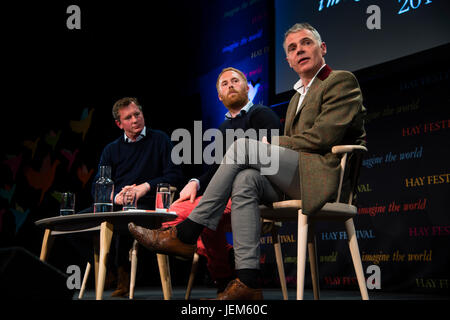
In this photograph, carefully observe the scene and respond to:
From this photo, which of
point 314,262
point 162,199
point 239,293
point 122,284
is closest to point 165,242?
point 239,293

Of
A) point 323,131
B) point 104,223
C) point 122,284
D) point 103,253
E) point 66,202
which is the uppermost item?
point 323,131

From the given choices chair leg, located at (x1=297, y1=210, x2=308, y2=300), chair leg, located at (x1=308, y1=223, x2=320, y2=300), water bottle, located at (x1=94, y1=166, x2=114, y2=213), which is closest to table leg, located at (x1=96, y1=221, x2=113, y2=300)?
water bottle, located at (x1=94, y1=166, x2=114, y2=213)

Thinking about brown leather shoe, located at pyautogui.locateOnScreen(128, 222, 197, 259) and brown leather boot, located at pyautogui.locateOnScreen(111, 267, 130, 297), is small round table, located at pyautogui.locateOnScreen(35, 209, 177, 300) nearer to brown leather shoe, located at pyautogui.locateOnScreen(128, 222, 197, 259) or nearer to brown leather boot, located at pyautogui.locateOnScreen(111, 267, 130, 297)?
brown leather shoe, located at pyautogui.locateOnScreen(128, 222, 197, 259)

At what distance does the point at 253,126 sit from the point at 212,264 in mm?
821

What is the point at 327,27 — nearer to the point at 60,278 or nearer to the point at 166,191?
the point at 166,191

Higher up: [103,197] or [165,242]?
[103,197]

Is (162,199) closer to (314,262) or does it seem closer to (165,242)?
(165,242)

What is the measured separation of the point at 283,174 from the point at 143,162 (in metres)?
→ 1.51

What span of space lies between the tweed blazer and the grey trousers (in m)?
0.08

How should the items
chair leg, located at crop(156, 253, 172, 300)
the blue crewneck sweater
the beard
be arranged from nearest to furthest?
chair leg, located at crop(156, 253, 172, 300) → the beard → the blue crewneck sweater

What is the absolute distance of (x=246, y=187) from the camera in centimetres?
183

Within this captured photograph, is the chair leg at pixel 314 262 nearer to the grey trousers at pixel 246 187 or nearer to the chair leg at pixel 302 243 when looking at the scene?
the chair leg at pixel 302 243

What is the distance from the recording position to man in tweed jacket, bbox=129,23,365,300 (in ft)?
5.81
